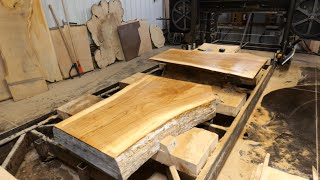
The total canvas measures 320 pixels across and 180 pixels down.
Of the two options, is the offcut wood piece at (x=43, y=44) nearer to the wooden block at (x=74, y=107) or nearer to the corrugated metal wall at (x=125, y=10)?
the corrugated metal wall at (x=125, y=10)

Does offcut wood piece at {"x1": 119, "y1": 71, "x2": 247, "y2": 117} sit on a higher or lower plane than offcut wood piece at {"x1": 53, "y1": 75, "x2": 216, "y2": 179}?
lower

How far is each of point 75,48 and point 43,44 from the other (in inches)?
20.2

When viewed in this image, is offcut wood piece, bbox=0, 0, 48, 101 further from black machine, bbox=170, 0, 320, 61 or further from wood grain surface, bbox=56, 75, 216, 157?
black machine, bbox=170, 0, 320, 61

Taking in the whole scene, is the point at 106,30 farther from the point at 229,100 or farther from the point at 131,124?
the point at 131,124

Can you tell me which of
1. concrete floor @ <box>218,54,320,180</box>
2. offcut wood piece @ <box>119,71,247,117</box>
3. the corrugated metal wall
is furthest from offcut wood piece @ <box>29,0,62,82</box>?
concrete floor @ <box>218,54,320,180</box>

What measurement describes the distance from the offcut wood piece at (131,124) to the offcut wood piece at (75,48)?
2026 millimetres

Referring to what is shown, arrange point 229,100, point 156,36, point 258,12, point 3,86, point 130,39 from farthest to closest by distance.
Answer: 1. point 156,36
2. point 130,39
3. point 258,12
4. point 3,86
5. point 229,100

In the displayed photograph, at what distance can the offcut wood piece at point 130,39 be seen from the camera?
3.97 m

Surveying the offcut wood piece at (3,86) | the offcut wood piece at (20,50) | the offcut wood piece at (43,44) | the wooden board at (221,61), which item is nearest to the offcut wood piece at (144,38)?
the offcut wood piece at (43,44)

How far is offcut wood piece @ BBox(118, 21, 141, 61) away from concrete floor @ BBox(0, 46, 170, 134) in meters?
0.30

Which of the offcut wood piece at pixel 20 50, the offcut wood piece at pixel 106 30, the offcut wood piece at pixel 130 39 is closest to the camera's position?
the offcut wood piece at pixel 20 50

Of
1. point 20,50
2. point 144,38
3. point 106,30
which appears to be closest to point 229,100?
point 20,50

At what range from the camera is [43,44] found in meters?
2.85

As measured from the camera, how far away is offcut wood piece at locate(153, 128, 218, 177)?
108 centimetres
